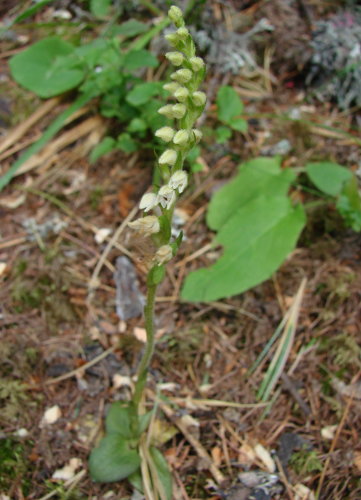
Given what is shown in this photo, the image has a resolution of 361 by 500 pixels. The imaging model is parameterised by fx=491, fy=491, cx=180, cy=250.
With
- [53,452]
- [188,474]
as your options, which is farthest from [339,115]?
[53,452]

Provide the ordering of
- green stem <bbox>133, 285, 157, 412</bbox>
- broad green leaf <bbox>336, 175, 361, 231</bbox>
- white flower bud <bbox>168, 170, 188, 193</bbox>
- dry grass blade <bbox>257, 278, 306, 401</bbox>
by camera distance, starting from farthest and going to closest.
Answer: broad green leaf <bbox>336, 175, 361, 231</bbox>
dry grass blade <bbox>257, 278, 306, 401</bbox>
green stem <bbox>133, 285, 157, 412</bbox>
white flower bud <bbox>168, 170, 188, 193</bbox>

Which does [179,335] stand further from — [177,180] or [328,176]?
[328,176]

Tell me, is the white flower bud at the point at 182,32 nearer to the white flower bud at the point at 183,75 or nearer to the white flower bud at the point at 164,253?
the white flower bud at the point at 183,75

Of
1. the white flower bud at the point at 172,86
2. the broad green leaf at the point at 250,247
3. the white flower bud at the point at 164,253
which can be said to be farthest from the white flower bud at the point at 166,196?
the broad green leaf at the point at 250,247

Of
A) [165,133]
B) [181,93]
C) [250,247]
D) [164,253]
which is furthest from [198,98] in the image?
[250,247]

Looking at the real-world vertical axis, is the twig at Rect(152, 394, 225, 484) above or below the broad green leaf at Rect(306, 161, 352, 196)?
below

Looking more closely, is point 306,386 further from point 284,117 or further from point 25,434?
point 284,117

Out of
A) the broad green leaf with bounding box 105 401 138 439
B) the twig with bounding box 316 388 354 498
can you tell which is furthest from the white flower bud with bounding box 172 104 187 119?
the twig with bounding box 316 388 354 498

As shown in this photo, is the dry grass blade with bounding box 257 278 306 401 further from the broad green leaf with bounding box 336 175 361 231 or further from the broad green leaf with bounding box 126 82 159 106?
the broad green leaf with bounding box 126 82 159 106
